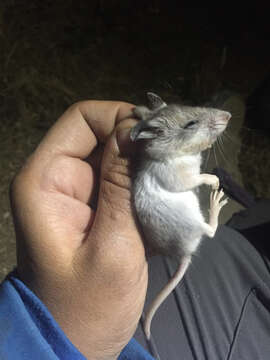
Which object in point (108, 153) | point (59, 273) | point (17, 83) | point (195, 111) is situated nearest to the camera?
point (59, 273)

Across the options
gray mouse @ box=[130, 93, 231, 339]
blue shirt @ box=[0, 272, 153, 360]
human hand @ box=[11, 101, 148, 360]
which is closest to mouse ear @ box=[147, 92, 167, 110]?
gray mouse @ box=[130, 93, 231, 339]

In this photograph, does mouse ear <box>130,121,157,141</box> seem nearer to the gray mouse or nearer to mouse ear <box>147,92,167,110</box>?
the gray mouse

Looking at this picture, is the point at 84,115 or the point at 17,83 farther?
the point at 17,83

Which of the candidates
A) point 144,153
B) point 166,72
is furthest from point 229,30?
point 144,153

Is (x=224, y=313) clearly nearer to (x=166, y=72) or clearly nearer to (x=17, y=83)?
(x=166, y=72)

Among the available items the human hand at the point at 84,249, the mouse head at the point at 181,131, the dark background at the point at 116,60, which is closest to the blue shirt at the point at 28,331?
→ the human hand at the point at 84,249

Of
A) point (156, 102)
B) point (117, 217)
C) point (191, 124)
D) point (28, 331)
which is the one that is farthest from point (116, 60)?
point (28, 331)

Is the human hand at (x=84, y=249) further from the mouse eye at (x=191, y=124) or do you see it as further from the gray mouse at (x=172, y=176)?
the mouse eye at (x=191, y=124)
